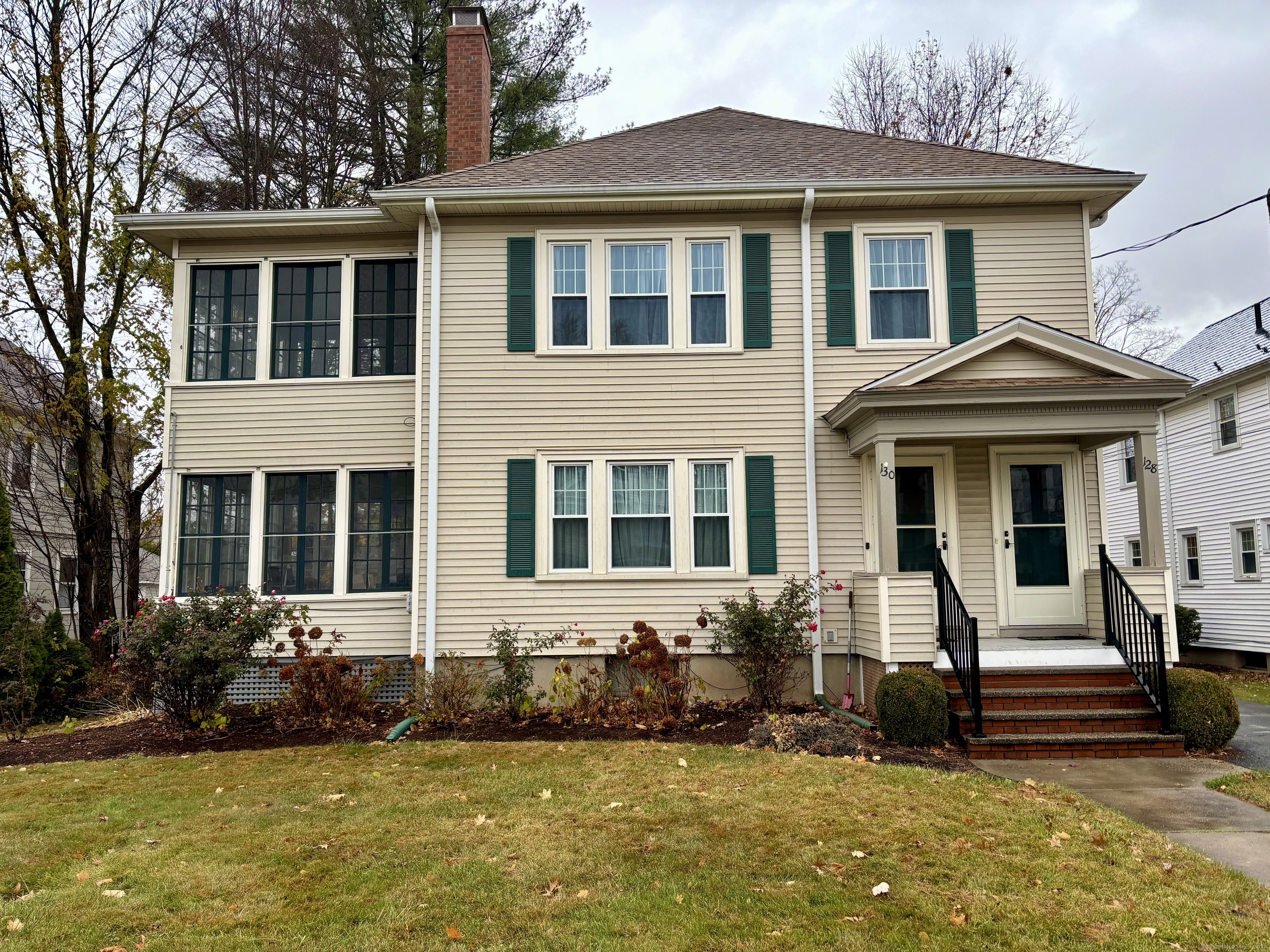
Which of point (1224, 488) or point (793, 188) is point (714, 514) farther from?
point (1224, 488)

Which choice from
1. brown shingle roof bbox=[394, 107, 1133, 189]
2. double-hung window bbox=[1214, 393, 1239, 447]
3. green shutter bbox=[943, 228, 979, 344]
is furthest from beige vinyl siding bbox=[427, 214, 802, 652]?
double-hung window bbox=[1214, 393, 1239, 447]

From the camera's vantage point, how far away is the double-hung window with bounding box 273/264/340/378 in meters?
11.5

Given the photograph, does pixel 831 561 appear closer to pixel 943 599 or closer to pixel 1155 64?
pixel 943 599

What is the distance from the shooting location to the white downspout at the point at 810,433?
1019cm

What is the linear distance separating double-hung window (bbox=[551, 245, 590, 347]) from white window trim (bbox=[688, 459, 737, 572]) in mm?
2077

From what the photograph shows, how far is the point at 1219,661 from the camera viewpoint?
737 inches

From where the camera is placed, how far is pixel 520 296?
1077 cm

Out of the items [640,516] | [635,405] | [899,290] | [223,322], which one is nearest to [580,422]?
[635,405]

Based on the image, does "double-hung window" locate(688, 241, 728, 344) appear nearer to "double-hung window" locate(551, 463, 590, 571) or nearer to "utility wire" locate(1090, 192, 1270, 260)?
"double-hung window" locate(551, 463, 590, 571)

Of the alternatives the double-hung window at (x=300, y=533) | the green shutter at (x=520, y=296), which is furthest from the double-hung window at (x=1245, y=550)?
the double-hung window at (x=300, y=533)

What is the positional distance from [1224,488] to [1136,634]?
12.2m

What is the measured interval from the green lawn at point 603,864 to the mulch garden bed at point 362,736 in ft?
3.75

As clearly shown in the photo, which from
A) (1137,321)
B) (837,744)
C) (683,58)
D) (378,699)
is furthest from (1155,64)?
(378,699)

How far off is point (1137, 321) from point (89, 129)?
79.3 ft
